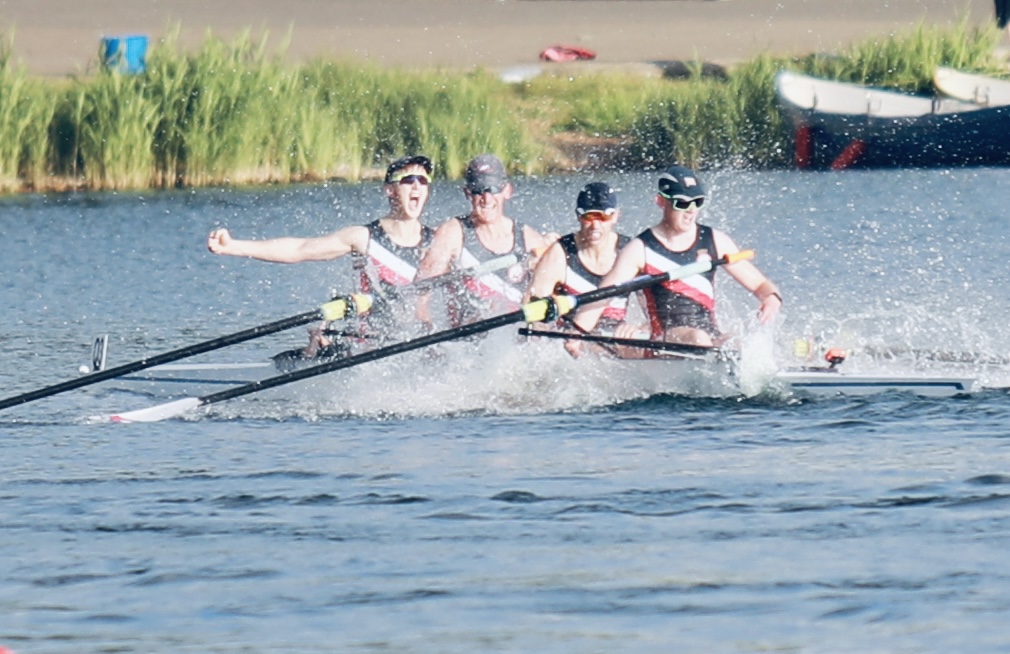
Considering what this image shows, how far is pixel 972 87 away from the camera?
32.3 m

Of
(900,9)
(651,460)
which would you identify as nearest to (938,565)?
(651,460)

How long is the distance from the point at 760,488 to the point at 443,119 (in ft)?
67.9

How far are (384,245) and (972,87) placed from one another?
20.4 metres

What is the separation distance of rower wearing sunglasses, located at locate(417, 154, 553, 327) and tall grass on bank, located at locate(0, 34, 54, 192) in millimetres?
16496

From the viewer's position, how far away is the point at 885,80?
33.2m

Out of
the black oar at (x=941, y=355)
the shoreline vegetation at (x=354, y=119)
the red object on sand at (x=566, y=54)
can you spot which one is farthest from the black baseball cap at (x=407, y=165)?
the red object on sand at (x=566, y=54)

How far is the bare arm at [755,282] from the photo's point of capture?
1244cm

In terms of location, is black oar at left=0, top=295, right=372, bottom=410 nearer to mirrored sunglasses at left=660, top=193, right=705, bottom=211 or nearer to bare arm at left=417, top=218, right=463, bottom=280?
bare arm at left=417, top=218, right=463, bottom=280

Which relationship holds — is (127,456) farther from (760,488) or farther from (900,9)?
(900,9)

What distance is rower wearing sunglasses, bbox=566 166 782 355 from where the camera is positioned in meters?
12.6

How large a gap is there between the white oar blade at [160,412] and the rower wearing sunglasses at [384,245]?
1323 millimetres

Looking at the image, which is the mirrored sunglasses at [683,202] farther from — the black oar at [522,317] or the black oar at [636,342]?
the black oar at [636,342]

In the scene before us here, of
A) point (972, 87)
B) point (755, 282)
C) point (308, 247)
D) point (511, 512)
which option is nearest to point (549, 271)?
point (755, 282)

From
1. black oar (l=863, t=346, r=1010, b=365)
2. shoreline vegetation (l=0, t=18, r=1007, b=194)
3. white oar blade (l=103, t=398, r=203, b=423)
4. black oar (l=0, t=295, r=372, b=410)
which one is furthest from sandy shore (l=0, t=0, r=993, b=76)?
white oar blade (l=103, t=398, r=203, b=423)
